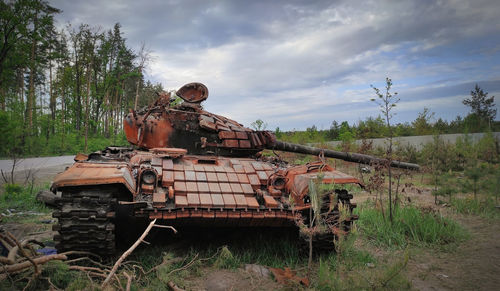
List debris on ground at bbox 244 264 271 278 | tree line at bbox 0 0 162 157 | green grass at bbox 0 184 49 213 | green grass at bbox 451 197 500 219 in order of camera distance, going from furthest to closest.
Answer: tree line at bbox 0 0 162 157 < green grass at bbox 0 184 49 213 < green grass at bbox 451 197 500 219 < debris on ground at bbox 244 264 271 278

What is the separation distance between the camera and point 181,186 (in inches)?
185

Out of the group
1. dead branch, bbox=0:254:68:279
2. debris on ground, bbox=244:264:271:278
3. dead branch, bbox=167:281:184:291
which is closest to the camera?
dead branch, bbox=0:254:68:279

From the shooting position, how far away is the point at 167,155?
5414 millimetres

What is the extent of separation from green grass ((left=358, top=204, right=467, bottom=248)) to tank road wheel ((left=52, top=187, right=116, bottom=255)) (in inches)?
170

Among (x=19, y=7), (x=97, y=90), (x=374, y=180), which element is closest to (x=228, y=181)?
(x=374, y=180)

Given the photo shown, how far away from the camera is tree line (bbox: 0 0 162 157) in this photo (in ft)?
49.8

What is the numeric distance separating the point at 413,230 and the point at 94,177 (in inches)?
209

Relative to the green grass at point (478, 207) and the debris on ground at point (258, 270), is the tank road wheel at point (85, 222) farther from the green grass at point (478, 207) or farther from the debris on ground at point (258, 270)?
the green grass at point (478, 207)

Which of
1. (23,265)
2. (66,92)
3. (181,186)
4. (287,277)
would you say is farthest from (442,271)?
(66,92)

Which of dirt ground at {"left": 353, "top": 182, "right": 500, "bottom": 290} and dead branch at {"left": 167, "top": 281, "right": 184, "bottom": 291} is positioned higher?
dead branch at {"left": 167, "top": 281, "right": 184, "bottom": 291}

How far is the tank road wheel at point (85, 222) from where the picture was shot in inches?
154

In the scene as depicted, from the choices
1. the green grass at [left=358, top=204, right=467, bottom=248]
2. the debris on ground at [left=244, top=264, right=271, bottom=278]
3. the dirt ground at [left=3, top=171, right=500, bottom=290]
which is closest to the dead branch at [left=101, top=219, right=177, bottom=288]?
the dirt ground at [left=3, top=171, right=500, bottom=290]

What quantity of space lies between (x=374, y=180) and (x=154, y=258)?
13.1 feet

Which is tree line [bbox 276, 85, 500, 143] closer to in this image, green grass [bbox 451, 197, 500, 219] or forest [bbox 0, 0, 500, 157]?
forest [bbox 0, 0, 500, 157]
